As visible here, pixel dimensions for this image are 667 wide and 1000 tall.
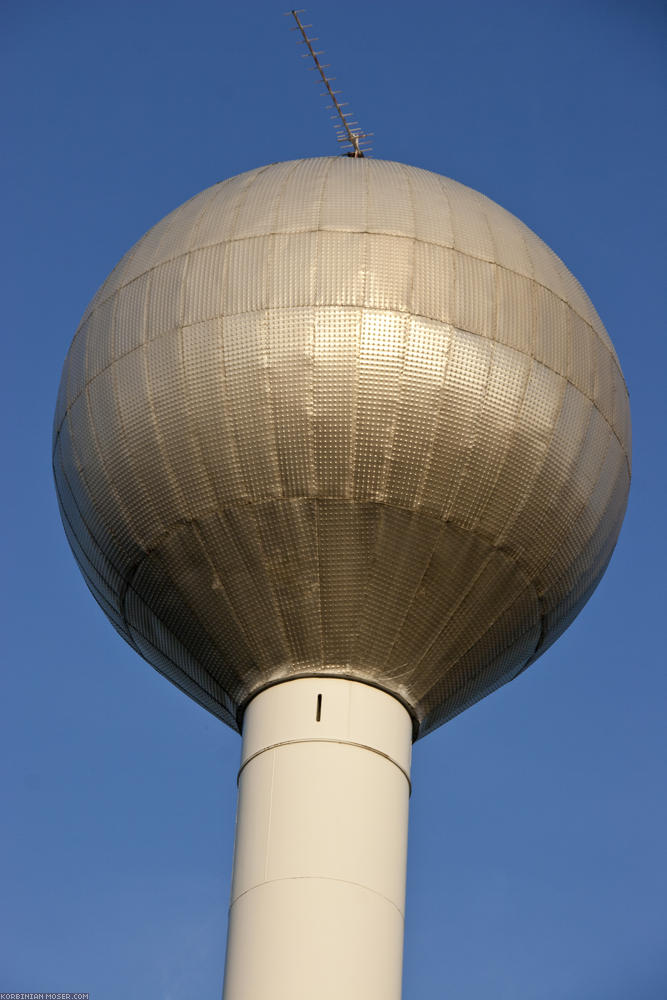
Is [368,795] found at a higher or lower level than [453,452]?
lower

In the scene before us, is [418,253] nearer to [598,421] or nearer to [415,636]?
[598,421]

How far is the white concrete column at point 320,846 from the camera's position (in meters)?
19.0

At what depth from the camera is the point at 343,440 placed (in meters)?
19.9

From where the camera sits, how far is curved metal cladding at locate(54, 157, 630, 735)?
65.7 feet

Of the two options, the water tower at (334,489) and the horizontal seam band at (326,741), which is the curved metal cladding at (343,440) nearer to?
the water tower at (334,489)

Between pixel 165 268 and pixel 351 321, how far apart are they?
299 cm

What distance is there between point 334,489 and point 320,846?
4497 millimetres

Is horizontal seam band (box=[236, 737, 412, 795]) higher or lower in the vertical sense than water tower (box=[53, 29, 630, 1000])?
lower

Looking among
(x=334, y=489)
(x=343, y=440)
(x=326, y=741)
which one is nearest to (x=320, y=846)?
(x=326, y=741)

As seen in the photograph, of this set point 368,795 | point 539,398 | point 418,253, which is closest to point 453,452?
point 539,398

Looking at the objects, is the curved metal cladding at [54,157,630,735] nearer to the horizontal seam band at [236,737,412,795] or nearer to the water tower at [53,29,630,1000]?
the water tower at [53,29,630,1000]

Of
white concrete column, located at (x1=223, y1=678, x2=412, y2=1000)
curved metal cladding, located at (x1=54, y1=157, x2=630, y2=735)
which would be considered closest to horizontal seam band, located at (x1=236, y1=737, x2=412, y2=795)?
white concrete column, located at (x1=223, y1=678, x2=412, y2=1000)

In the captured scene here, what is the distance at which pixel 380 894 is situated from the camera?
19.7 m

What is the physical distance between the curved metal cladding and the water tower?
3 cm
